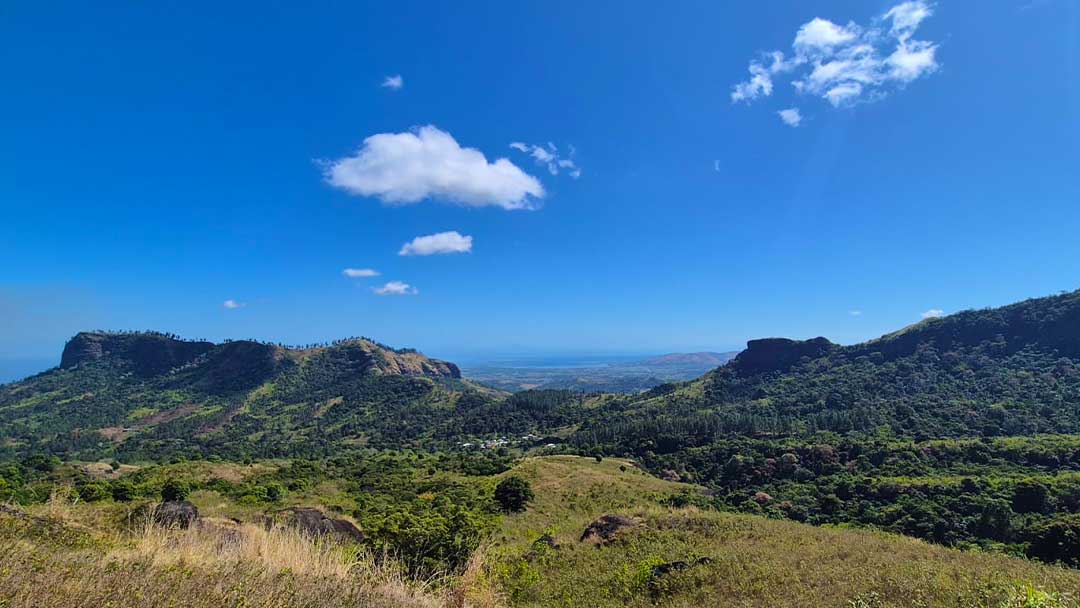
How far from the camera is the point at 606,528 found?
1852 centimetres

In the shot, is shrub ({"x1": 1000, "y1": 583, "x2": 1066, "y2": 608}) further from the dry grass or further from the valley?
the dry grass

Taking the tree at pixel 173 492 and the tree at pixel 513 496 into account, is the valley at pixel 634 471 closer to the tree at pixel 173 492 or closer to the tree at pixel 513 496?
the tree at pixel 513 496

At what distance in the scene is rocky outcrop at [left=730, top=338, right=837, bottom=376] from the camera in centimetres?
15050

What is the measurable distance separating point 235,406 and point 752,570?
586 ft

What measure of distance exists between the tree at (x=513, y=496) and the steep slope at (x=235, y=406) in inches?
3082

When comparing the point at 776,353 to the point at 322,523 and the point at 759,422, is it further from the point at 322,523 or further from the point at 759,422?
the point at 322,523

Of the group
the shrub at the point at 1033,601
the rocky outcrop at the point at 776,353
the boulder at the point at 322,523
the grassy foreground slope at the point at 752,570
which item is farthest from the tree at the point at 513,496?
the rocky outcrop at the point at 776,353

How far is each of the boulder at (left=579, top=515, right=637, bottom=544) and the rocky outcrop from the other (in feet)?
490

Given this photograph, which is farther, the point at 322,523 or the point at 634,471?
the point at 634,471

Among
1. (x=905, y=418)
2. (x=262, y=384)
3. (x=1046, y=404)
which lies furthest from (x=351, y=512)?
(x=262, y=384)

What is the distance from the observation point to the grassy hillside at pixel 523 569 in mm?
3850

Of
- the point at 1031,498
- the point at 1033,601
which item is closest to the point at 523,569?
the point at 1033,601

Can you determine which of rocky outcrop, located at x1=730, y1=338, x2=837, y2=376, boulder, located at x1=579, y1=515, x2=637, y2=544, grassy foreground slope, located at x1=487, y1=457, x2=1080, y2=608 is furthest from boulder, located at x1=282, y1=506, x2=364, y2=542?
rocky outcrop, located at x1=730, y1=338, x2=837, y2=376

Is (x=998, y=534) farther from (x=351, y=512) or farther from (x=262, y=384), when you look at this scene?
(x=262, y=384)
